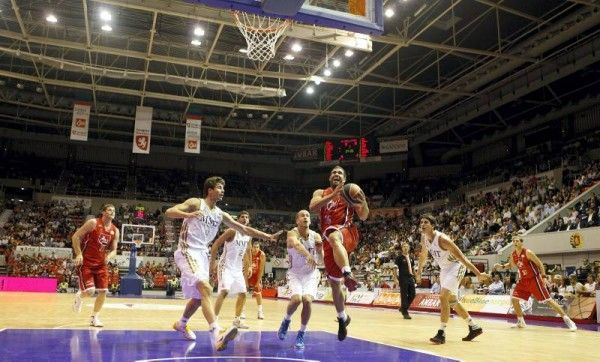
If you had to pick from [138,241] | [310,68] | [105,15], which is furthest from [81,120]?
[310,68]

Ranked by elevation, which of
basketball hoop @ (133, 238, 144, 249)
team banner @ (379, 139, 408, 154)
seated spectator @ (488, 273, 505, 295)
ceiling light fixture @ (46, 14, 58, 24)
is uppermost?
ceiling light fixture @ (46, 14, 58, 24)

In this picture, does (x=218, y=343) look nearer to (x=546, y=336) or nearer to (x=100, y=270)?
(x=100, y=270)

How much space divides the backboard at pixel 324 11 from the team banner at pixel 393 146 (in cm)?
2319

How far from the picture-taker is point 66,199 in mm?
39406

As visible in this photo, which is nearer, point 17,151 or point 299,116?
point 299,116

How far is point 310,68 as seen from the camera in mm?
27391

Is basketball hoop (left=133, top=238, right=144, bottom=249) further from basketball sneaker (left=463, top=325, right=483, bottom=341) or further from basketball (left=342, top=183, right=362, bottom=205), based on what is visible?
basketball (left=342, top=183, right=362, bottom=205)

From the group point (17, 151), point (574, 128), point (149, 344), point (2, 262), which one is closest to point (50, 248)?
point (2, 262)

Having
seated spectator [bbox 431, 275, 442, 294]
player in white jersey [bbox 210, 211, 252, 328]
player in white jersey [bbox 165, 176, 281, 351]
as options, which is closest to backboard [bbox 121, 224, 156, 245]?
seated spectator [bbox 431, 275, 442, 294]

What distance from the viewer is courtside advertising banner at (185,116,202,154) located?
27.3 metres

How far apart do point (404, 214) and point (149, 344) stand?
33.3 m

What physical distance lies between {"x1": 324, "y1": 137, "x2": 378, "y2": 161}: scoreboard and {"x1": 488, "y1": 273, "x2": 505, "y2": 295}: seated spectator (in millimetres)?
15436

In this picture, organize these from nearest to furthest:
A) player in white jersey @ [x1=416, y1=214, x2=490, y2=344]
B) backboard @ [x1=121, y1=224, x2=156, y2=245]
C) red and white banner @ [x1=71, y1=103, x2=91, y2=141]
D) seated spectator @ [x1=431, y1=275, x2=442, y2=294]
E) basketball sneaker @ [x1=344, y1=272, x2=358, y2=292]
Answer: basketball sneaker @ [x1=344, y1=272, x2=358, y2=292], player in white jersey @ [x1=416, y1=214, x2=490, y2=344], seated spectator @ [x1=431, y1=275, x2=442, y2=294], red and white banner @ [x1=71, y1=103, x2=91, y2=141], backboard @ [x1=121, y1=224, x2=156, y2=245]

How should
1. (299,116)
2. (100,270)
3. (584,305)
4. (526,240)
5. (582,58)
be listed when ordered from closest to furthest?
(100,270) → (584,305) → (526,240) → (582,58) → (299,116)
